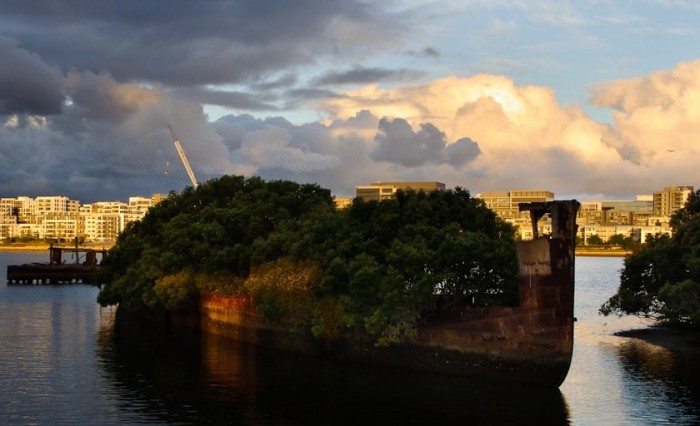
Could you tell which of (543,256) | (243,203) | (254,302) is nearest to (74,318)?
(243,203)

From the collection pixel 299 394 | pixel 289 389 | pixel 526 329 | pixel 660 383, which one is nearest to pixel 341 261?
pixel 289 389

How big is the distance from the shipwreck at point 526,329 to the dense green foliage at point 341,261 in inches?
95.7

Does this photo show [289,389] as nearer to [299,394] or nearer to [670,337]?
[299,394]

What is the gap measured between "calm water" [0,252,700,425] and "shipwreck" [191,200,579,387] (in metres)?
1.44

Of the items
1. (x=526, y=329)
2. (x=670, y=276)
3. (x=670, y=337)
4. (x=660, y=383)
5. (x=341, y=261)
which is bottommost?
(x=660, y=383)

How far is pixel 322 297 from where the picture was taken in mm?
77750

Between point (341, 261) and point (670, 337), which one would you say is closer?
point (341, 261)

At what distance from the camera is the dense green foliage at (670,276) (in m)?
83.5

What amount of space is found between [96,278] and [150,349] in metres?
38.6

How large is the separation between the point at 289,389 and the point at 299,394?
185 cm

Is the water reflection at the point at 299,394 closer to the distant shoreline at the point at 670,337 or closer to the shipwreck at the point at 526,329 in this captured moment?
the shipwreck at the point at 526,329

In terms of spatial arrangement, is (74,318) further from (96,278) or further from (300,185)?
(300,185)

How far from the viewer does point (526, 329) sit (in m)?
65.6

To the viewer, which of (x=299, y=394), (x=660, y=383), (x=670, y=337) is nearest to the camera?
(x=299, y=394)
